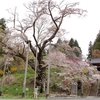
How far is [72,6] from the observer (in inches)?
844

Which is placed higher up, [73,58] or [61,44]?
[61,44]

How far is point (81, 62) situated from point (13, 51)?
30.3ft

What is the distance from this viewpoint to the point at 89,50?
6234 cm

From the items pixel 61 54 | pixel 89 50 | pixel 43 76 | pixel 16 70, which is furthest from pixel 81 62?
pixel 89 50

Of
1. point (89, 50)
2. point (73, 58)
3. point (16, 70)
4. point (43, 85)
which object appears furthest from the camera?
point (89, 50)

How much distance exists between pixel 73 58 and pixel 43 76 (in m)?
4.72

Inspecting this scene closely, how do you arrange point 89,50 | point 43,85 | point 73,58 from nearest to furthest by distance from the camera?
1. point 43,85
2. point 73,58
3. point 89,50

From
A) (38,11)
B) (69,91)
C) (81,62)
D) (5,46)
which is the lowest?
(69,91)

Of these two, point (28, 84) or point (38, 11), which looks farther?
point (28, 84)

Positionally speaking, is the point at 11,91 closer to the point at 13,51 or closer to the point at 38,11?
the point at 13,51

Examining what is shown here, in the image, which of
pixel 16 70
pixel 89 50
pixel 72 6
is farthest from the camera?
pixel 89 50

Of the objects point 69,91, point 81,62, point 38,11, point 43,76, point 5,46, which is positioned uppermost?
point 38,11

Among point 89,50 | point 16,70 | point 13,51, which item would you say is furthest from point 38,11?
point 89,50

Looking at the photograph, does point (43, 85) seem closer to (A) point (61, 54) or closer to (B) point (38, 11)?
(A) point (61, 54)
